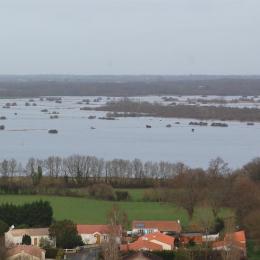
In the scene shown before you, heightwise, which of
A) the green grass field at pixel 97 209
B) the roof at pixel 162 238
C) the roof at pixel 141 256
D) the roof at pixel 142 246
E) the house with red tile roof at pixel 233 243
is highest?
the house with red tile roof at pixel 233 243

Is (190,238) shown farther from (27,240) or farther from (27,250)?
(27,250)

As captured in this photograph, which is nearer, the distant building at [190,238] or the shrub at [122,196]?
the distant building at [190,238]

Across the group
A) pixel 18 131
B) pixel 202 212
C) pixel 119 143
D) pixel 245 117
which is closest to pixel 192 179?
pixel 202 212

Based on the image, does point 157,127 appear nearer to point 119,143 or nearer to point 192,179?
point 119,143

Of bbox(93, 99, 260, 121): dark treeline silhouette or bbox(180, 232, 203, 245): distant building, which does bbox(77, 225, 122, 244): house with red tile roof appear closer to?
bbox(180, 232, 203, 245): distant building

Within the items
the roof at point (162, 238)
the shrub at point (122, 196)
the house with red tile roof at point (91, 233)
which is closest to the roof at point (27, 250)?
the house with red tile roof at point (91, 233)

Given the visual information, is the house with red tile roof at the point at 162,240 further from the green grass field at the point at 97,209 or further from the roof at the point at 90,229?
the green grass field at the point at 97,209

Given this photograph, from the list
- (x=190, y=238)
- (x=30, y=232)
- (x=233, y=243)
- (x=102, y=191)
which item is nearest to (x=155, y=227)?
(x=190, y=238)
